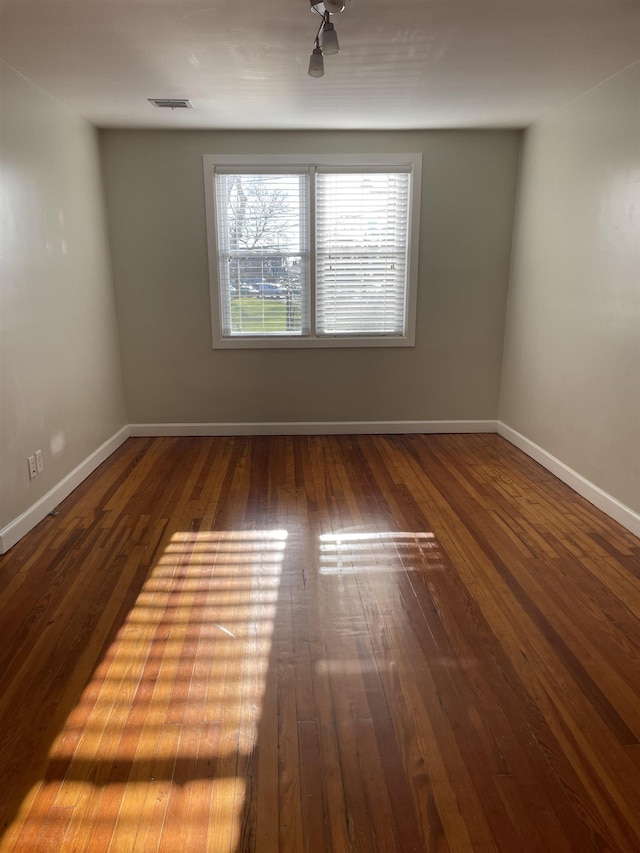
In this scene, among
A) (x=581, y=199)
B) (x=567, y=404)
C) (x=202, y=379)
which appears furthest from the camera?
(x=202, y=379)

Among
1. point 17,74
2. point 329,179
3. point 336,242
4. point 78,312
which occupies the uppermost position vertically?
point 17,74

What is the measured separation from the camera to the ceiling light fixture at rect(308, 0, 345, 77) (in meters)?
2.19

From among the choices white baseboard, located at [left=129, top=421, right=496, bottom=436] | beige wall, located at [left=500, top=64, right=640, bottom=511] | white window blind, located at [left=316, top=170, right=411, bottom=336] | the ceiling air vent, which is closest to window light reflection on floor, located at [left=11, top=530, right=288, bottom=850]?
beige wall, located at [left=500, top=64, right=640, bottom=511]

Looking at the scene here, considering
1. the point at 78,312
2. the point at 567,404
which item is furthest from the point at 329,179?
the point at 567,404

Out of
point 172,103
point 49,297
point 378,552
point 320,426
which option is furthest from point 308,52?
point 320,426

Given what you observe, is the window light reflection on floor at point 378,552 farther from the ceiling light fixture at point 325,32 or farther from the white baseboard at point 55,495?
the ceiling light fixture at point 325,32

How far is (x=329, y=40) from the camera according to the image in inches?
87.4

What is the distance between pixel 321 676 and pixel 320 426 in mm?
3145

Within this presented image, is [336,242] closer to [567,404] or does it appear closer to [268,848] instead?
[567,404]

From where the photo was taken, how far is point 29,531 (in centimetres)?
315

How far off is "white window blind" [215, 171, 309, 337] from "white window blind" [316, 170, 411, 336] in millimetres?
158

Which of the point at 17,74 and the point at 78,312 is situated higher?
the point at 17,74

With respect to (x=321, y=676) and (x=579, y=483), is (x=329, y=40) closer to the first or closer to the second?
(x=321, y=676)

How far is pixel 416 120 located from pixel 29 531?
3.88 metres
